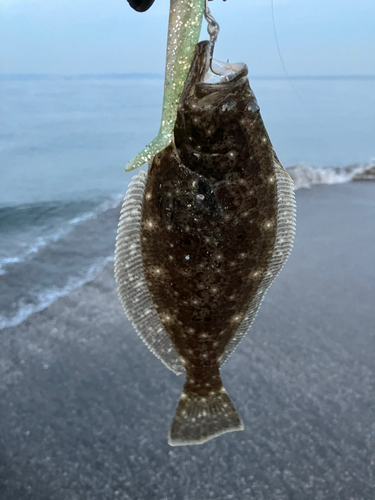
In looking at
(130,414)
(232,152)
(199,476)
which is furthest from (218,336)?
(130,414)

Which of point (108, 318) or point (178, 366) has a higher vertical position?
point (178, 366)

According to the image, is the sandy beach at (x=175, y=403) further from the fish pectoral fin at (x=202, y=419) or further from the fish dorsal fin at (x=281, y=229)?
the fish dorsal fin at (x=281, y=229)

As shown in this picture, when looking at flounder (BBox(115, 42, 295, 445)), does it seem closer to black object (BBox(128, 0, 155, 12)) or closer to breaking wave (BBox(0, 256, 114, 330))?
black object (BBox(128, 0, 155, 12))

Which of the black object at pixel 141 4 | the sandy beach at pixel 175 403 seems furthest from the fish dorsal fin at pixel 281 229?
the sandy beach at pixel 175 403

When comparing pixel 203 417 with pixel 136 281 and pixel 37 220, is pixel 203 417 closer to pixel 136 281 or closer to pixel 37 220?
pixel 136 281

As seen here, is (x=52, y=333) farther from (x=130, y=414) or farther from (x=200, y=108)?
(x=200, y=108)
